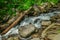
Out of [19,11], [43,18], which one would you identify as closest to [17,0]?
[19,11]

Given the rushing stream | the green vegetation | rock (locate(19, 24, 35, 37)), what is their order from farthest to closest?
the green vegetation, the rushing stream, rock (locate(19, 24, 35, 37))

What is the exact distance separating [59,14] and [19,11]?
1283mm

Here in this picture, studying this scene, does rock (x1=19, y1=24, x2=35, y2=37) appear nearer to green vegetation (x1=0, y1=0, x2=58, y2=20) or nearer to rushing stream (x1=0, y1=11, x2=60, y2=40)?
rushing stream (x1=0, y1=11, x2=60, y2=40)

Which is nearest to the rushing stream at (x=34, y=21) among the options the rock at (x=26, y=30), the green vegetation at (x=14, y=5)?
the rock at (x=26, y=30)

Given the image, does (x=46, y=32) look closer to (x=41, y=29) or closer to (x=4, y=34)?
(x=41, y=29)

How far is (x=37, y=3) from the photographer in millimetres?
6984

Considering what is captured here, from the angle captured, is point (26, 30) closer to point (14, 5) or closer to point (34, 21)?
point (34, 21)

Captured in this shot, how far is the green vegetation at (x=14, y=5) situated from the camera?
261 inches

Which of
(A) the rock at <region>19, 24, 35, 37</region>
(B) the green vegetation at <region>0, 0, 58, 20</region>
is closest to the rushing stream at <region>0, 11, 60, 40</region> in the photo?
(A) the rock at <region>19, 24, 35, 37</region>

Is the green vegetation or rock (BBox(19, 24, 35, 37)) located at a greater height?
the green vegetation

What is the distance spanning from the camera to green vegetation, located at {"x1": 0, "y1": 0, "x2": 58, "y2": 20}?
663cm

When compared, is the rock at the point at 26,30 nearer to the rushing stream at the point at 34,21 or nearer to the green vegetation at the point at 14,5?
the rushing stream at the point at 34,21

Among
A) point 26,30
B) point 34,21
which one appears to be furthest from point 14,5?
point 26,30

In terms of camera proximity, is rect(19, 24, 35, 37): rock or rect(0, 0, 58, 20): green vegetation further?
rect(0, 0, 58, 20): green vegetation
